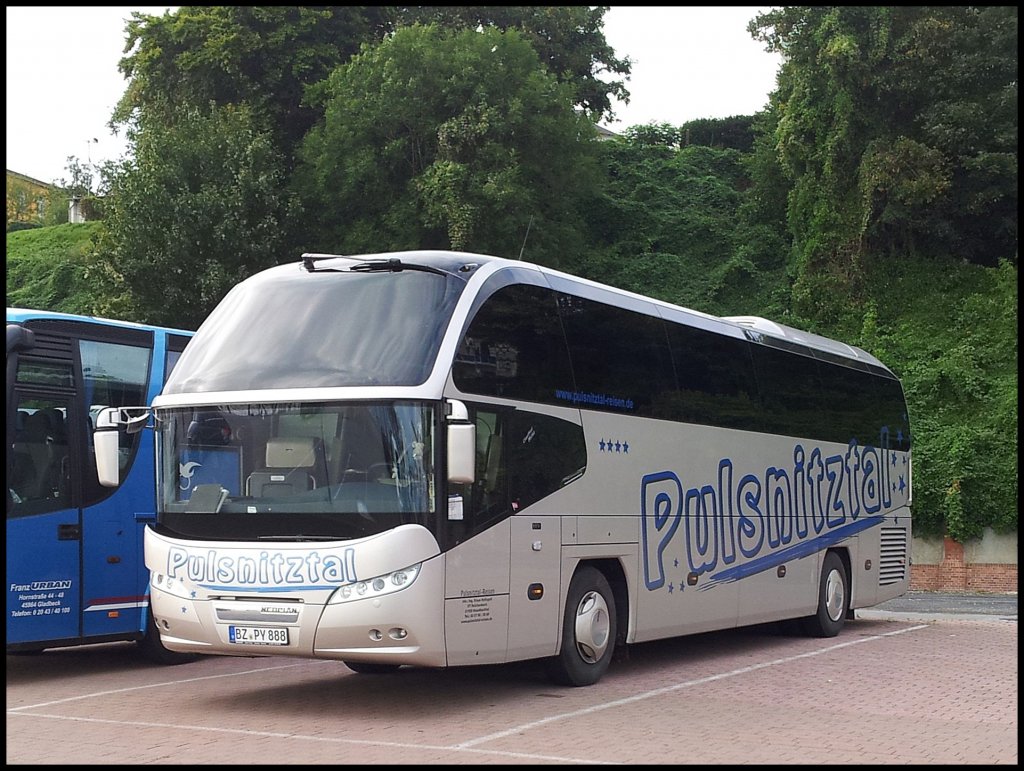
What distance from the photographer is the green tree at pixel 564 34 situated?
44125mm

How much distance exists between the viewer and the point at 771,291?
4034 cm

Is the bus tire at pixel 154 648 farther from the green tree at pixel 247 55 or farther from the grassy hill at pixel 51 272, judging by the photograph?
the grassy hill at pixel 51 272

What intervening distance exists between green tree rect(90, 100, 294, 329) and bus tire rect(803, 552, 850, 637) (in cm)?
2172

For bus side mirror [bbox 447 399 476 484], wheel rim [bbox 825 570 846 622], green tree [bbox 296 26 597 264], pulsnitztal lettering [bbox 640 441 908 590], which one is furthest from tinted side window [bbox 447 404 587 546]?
green tree [bbox 296 26 597 264]

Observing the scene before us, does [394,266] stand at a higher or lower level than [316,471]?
higher

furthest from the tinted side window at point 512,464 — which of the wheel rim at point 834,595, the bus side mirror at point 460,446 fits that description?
the wheel rim at point 834,595

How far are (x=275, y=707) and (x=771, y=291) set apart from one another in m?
31.4

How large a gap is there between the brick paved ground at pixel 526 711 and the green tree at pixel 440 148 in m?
21.1

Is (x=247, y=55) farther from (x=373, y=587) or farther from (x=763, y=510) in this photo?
(x=373, y=587)

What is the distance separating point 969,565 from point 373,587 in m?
22.4

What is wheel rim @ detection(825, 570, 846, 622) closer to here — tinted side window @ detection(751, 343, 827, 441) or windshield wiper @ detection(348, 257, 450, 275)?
tinted side window @ detection(751, 343, 827, 441)

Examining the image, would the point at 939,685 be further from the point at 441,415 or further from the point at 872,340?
the point at 872,340

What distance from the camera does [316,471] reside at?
10344 millimetres

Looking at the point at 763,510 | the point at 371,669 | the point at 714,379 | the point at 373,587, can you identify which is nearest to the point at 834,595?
the point at 763,510
